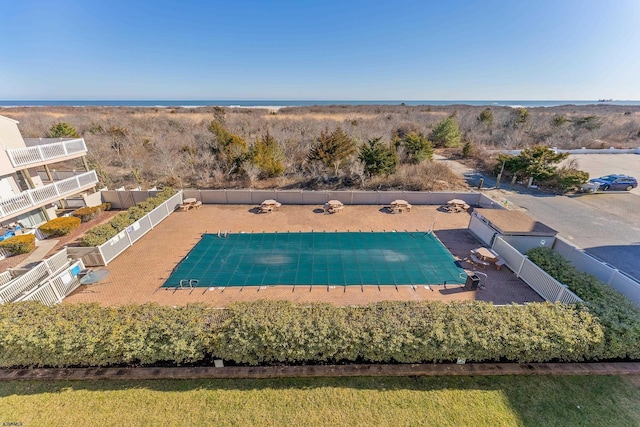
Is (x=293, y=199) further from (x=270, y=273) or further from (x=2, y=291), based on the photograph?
(x=2, y=291)

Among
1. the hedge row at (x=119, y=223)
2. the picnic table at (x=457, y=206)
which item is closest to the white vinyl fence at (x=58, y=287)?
the hedge row at (x=119, y=223)

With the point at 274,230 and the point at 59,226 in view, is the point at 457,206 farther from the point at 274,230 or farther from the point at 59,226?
the point at 59,226

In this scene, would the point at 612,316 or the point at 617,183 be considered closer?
the point at 612,316

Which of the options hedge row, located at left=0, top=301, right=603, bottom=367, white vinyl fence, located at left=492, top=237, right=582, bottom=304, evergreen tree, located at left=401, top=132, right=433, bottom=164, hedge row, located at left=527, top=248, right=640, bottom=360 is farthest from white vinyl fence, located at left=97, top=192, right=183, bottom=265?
evergreen tree, located at left=401, top=132, right=433, bottom=164

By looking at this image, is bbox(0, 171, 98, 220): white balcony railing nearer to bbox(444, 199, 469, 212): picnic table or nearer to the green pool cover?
the green pool cover

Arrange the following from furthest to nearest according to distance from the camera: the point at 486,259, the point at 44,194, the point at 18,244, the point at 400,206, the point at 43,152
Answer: the point at 400,206 < the point at 43,152 < the point at 44,194 < the point at 18,244 < the point at 486,259

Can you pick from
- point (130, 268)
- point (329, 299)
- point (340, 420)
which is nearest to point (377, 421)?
point (340, 420)

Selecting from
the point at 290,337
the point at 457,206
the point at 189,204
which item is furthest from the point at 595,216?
the point at 189,204
